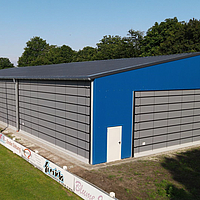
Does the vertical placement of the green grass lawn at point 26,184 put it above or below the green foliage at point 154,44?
below

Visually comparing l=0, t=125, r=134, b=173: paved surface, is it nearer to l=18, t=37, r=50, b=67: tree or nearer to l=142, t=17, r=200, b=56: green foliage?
l=142, t=17, r=200, b=56: green foliage

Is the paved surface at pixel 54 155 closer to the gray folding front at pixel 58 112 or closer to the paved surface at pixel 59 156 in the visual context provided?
the paved surface at pixel 59 156

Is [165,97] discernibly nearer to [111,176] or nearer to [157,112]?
[157,112]

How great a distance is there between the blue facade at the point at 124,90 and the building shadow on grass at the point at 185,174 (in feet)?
9.57

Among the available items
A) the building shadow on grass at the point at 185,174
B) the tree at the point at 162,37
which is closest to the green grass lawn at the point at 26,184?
the building shadow on grass at the point at 185,174

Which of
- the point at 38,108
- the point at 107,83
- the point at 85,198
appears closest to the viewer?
the point at 85,198

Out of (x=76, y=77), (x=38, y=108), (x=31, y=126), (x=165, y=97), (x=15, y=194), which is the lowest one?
(x=15, y=194)

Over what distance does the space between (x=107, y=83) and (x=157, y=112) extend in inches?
181

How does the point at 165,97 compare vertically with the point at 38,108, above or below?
above

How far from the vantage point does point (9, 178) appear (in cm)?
1242

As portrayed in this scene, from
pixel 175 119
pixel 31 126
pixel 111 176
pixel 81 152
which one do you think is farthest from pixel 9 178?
pixel 175 119

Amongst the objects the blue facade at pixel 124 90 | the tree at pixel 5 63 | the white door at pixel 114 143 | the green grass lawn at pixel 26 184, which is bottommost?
the green grass lawn at pixel 26 184

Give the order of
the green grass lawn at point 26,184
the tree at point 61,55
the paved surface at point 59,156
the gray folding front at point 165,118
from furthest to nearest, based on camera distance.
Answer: the tree at point 61,55
the gray folding front at point 165,118
the paved surface at point 59,156
the green grass lawn at point 26,184

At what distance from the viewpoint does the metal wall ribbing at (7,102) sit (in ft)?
74.4
